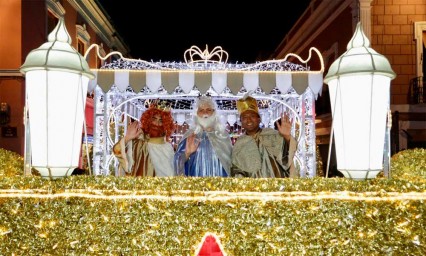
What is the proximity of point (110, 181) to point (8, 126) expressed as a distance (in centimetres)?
971

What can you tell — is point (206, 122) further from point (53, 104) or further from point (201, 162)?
point (53, 104)

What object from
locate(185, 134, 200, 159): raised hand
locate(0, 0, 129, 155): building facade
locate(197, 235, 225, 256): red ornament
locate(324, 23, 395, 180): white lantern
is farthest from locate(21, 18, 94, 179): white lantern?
locate(0, 0, 129, 155): building facade

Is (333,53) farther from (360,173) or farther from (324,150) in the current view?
(360,173)

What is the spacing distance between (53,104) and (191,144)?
2.57 metres

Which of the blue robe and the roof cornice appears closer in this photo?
the blue robe

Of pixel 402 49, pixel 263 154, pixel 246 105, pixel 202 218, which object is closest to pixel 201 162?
pixel 263 154

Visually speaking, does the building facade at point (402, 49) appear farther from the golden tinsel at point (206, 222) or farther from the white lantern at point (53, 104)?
the white lantern at point (53, 104)

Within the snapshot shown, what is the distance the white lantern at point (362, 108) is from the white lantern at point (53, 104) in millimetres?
1847

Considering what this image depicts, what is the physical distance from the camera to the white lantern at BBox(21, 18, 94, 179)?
2.96 metres

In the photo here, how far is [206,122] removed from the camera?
5910mm

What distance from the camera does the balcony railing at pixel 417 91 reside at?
1352 centimetres

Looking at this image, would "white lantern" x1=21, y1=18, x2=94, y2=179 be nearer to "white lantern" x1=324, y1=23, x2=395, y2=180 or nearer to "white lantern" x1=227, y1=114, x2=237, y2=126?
"white lantern" x1=324, y1=23, x2=395, y2=180

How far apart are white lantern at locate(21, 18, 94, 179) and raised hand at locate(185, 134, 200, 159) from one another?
2294 mm

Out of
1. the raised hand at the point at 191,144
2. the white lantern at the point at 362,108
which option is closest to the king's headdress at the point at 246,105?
the raised hand at the point at 191,144
